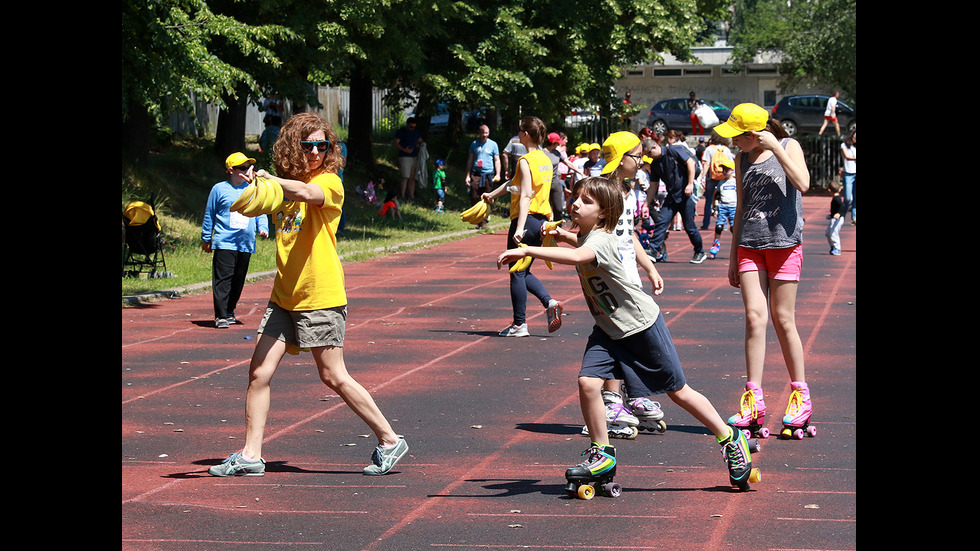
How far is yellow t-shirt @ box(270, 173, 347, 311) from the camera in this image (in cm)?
616

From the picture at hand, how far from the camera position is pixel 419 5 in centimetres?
2358

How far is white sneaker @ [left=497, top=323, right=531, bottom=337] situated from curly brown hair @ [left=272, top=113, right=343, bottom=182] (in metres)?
5.14

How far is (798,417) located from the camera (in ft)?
23.1

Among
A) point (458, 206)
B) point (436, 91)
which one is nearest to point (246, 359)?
point (436, 91)

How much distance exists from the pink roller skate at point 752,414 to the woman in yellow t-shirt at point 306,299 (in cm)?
205

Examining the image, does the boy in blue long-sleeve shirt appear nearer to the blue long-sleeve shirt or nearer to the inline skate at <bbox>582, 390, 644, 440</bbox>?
the blue long-sleeve shirt

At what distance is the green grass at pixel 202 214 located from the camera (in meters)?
17.0

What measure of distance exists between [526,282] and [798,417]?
4419 millimetres

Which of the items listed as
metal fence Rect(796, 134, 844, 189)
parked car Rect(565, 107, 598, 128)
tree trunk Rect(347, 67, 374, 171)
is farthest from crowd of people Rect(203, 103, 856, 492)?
metal fence Rect(796, 134, 844, 189)

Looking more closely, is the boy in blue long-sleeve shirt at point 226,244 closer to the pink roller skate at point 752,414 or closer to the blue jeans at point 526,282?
the blue jeans at point 526,282
